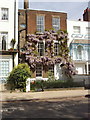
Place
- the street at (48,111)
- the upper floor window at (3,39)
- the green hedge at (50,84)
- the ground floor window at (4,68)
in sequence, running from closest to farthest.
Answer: the street at (48,111), the green hedge at (50,84), the ground floor window at (4,68), the upper floor window at (3,39)

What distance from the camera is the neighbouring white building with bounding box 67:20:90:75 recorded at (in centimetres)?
2230

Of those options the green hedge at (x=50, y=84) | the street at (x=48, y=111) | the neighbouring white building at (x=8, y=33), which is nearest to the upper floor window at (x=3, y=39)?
the neighbouring white building at (x=8, y=33)

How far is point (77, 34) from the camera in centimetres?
2286

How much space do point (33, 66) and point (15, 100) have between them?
819 centimetres

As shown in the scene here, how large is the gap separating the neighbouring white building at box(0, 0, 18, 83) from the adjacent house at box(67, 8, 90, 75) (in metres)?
7.63

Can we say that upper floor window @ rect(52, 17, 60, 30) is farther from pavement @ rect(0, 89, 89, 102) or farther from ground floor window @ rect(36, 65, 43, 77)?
pavement @ rect(0, 89, 89, 102)

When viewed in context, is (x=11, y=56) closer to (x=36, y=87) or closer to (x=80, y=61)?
(x=36, y=87)

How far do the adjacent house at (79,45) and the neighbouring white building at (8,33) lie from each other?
25.0 ft

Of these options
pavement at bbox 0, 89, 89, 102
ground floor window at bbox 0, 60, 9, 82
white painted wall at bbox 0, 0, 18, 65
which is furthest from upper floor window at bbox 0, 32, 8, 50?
pavement at bbox 0, 89, 89, 102

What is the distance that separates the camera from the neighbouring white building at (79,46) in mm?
22297

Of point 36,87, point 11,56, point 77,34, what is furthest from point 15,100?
point 77,34

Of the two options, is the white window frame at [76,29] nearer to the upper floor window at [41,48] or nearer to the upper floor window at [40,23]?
the upper floor window at [40,23]

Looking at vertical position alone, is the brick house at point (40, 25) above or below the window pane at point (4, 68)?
above

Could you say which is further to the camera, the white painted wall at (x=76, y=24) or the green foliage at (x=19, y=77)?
the white painted wall at (x=76, y=24)
